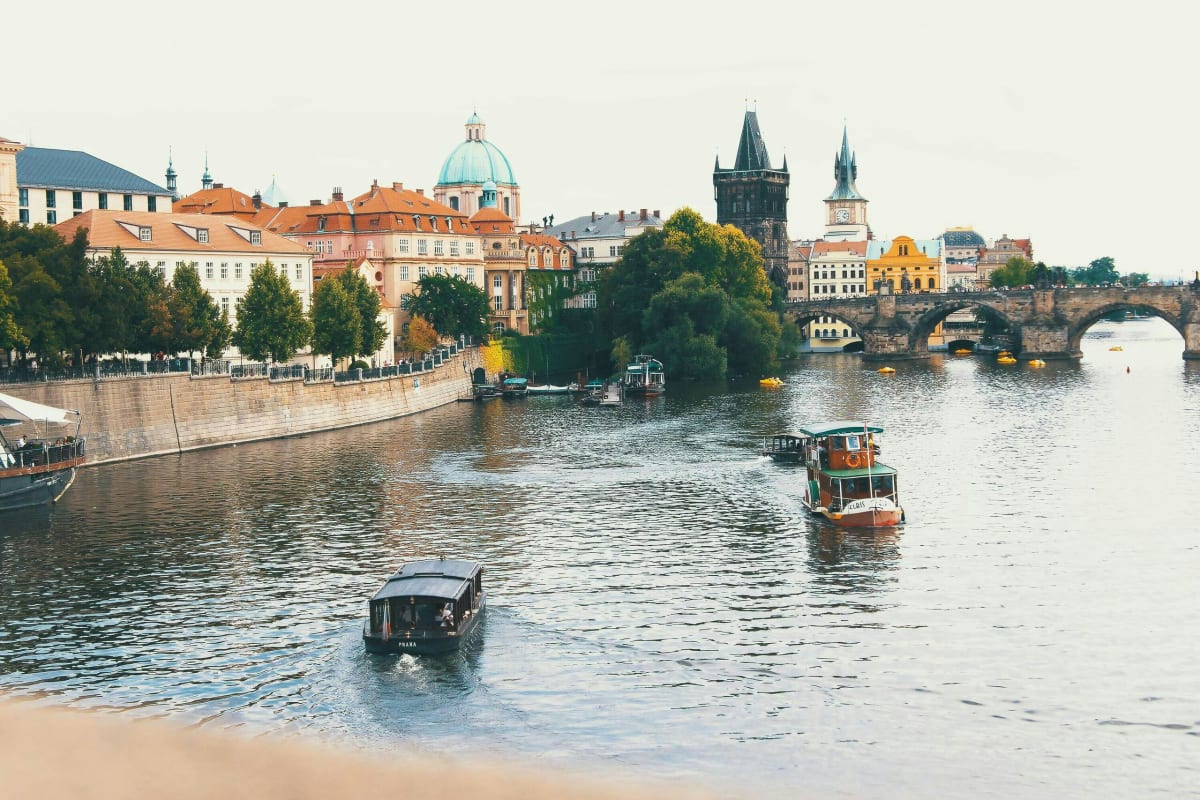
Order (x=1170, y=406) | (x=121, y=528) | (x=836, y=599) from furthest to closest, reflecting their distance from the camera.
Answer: (x=1170, y=406), (x=121, y=528), (x=836, y=599)

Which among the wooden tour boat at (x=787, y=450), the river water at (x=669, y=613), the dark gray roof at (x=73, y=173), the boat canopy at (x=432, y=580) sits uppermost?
the dark gray roof at (x=73, y=173)

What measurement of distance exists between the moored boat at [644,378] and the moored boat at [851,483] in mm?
61872

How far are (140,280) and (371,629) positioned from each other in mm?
59076

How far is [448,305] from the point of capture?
141375mm

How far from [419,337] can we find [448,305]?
328 inches

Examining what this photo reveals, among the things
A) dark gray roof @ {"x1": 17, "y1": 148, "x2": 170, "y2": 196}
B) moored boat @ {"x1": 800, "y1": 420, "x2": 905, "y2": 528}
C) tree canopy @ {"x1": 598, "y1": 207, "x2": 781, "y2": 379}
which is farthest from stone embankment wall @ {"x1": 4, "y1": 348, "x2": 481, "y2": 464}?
moored boat @ {"x1": 800, "y1": 420, "x2": 905, "y2": 528}

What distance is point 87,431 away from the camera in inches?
3184

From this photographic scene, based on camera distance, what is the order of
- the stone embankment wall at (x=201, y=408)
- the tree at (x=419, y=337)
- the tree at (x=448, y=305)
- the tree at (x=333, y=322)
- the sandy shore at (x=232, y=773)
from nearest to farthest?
the sandy shore at (x=232, y=773)
the stone embankment wall at (x=201, y=408)
the tree at (x=333, y=322)
the tree at (x=419, y=337)
the tree at (x=448, y=305)

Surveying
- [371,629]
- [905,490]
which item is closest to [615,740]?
[371,629]

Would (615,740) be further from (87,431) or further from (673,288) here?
(673,288)

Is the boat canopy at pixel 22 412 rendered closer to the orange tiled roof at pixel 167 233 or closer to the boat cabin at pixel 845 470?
the orange tiled roof at pixel 167 233

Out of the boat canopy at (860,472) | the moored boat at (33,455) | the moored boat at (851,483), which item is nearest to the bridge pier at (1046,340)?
the moored boat at (851,483)

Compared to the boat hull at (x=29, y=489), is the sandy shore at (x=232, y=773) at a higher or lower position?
lower

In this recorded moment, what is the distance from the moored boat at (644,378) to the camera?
5113 inches
